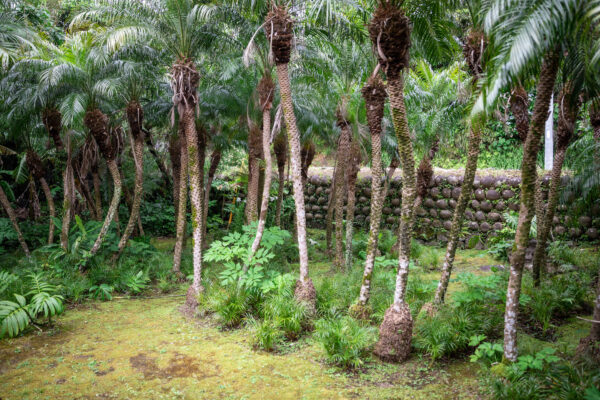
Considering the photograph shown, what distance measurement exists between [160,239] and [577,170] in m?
13.8

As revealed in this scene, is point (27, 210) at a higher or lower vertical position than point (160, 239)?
higher

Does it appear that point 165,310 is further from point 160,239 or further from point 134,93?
point 160,239

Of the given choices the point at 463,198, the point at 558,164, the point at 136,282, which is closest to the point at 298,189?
the point at 463,198

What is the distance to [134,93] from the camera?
9867mm

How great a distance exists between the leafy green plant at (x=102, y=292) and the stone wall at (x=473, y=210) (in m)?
9.71

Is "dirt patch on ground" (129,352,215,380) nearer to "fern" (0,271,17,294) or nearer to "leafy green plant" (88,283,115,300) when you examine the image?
"leafy green plant" (88,283,115,300)

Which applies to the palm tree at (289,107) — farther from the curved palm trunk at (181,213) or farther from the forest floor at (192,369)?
the curved palm trunk at (181,213)

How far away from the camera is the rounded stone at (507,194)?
39.6ft

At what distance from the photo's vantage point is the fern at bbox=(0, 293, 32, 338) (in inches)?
247

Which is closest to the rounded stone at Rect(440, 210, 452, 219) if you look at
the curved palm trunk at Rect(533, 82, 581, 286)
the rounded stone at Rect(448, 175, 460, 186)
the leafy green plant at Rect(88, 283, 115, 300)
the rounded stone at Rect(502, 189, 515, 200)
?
the rounded stone at Rect(448, 175, 460, 186)

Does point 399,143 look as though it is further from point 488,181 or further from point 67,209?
point 67,209

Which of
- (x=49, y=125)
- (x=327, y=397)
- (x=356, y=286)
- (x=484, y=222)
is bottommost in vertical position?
(x=327, y=397)

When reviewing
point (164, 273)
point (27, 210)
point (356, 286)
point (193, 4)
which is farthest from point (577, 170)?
point (27, 210)

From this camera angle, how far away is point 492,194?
40.8 ft
